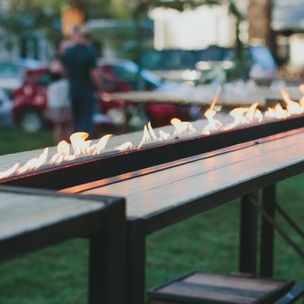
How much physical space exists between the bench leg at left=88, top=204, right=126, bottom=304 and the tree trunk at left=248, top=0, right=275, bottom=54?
1972 centimetres

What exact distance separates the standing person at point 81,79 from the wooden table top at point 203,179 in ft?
25.3

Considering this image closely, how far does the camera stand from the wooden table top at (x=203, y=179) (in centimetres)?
224

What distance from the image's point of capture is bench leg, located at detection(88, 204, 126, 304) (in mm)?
1931

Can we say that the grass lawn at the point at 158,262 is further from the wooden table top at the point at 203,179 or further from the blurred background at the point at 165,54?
the wooden table top at the point at 203,179

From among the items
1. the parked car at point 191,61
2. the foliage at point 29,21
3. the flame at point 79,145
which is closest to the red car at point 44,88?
the parked car at point 191,61

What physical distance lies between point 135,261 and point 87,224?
0.24 m

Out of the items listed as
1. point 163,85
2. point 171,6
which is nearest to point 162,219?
point 171,6

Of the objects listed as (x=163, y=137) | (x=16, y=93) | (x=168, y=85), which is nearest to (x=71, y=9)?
(x=16, y=93)

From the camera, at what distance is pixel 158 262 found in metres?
5.98

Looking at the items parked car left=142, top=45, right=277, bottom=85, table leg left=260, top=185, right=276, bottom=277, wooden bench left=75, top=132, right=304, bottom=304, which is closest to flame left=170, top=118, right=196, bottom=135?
wooden bench left=75, top=132, right=304, bottom=304

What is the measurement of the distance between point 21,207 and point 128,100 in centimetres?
759

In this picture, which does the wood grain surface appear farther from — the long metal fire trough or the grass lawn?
the grass lawn

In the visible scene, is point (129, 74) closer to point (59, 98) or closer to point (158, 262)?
point (59, 98)

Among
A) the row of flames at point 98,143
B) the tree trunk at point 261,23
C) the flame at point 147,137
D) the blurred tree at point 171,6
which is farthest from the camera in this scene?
the tree trunk at point 261,23
